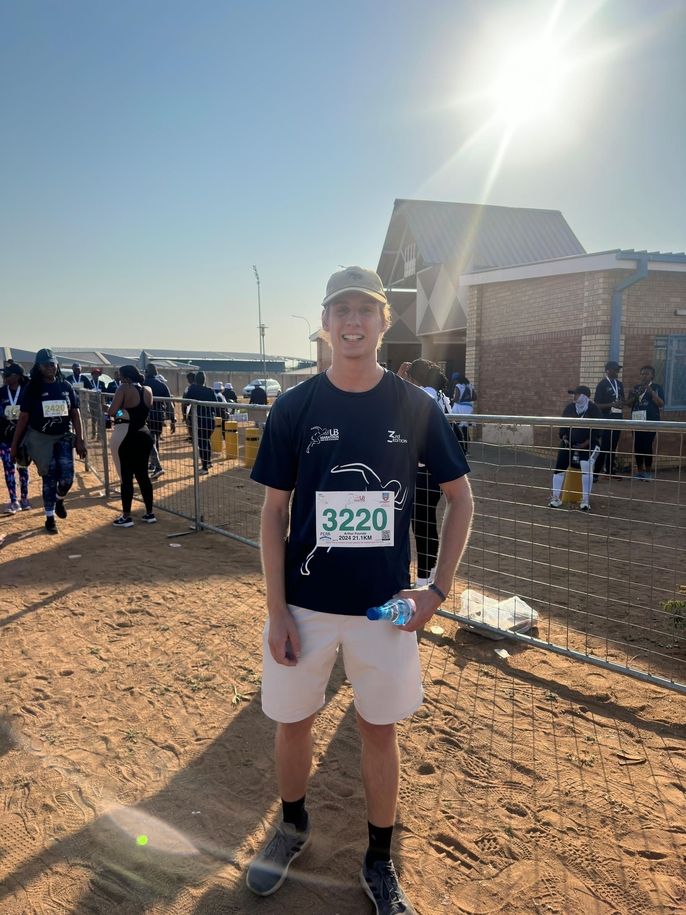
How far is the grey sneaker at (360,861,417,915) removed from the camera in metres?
2.09

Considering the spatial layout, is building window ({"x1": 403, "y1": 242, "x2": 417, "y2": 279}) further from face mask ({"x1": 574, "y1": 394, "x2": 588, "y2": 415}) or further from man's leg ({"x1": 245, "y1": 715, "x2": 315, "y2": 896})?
man's leg ({"x1": 245, "y1": 715, "x2": 315, "y2": 896})

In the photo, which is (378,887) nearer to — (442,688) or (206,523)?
(442,688)

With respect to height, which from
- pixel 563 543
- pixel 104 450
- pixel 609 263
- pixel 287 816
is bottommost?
pixel 563 543

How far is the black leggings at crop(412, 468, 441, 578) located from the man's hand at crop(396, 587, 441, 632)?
252 centimetres

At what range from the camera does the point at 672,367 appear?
42.1ft

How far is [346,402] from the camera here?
2.01 metres

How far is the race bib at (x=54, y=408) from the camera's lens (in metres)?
6.72

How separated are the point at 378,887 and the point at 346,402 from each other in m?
1.73

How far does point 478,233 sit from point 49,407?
730 inches

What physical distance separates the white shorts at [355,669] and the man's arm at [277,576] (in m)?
0.05

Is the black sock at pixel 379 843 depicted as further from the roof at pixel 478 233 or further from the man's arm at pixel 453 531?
the roof at pixel 478 233

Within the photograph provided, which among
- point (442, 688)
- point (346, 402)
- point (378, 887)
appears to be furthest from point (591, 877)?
point (346, 402)

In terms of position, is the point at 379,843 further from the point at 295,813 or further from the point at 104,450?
the point at 104,450

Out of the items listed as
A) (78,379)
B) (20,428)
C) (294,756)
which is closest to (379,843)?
(294,756)
